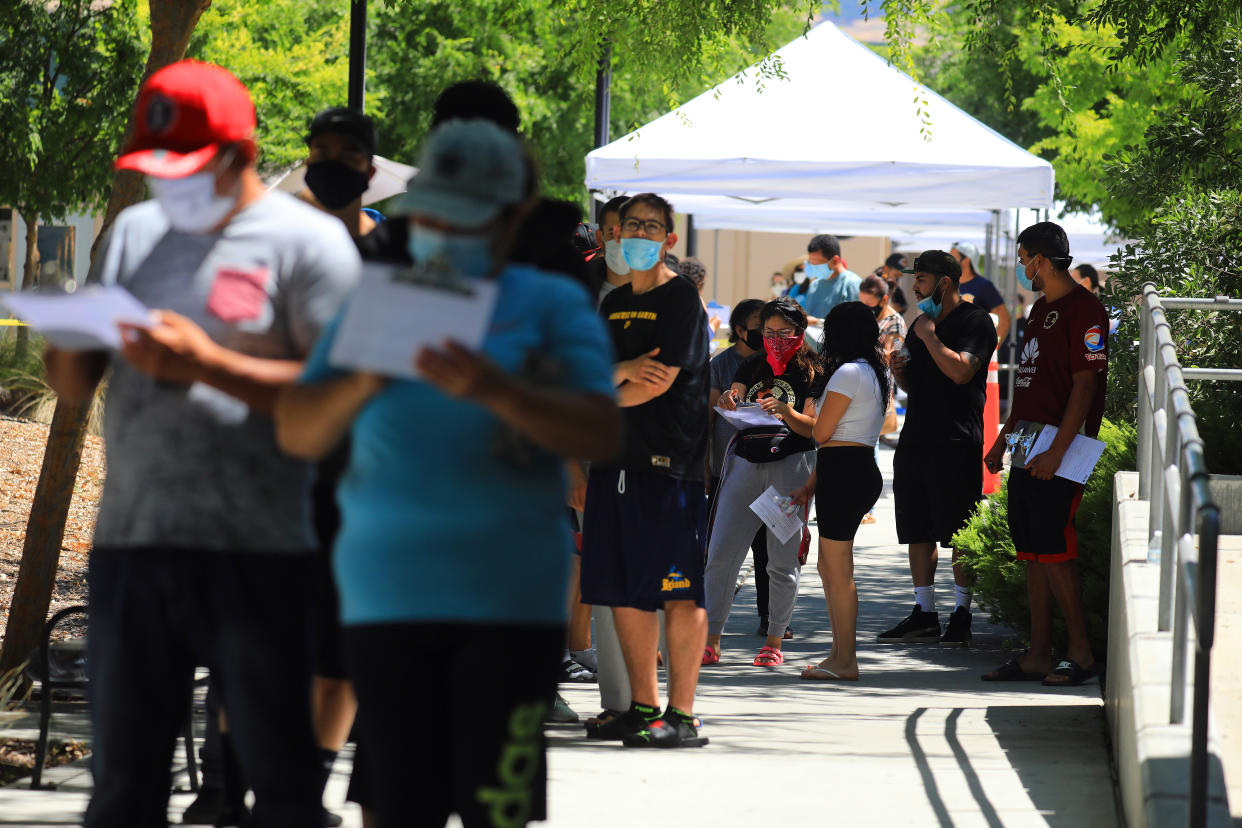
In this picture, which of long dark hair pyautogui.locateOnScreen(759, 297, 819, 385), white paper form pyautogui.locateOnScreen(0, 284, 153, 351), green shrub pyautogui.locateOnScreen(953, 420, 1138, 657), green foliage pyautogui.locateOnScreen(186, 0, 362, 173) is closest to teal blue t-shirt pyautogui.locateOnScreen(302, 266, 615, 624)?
white paper form pyautogui.locateOnScreen(0, 284, 153, 351)

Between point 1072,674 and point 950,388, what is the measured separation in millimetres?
1690

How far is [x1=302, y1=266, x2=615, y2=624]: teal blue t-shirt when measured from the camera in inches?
104

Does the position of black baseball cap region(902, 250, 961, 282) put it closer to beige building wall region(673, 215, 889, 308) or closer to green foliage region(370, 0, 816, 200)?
green foliage region(370, 0, 816, 200)

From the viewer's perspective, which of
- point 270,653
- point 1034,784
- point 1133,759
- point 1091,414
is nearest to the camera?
point 270,653

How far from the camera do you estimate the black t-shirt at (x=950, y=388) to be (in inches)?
316

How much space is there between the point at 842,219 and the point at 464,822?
18318 millimetres

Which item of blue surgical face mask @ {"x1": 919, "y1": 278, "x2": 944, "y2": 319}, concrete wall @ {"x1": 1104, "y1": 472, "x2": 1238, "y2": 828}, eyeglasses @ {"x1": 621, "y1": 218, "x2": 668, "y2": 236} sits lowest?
concrete wall @ {"x1": 1104, "y1": 472, "x2": 1238, "y2": 828}

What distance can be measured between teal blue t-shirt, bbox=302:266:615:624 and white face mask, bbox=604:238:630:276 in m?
3.68

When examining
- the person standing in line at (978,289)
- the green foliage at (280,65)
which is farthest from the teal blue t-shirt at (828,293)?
the green foliage at (280,65)

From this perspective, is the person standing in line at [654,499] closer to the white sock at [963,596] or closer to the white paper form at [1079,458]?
the white paper form at [1079,458]

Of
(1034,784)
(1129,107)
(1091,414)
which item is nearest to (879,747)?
(1034,784)

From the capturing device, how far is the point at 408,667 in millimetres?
2719

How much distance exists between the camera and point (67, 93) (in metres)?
18.6

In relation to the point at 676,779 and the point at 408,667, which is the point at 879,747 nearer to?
the point at 676,779
